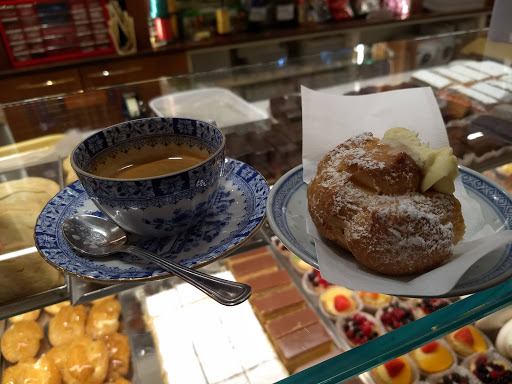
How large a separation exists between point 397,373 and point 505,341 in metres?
0.31

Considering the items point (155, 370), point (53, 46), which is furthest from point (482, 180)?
point (53, 46)

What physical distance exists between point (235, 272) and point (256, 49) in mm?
2738

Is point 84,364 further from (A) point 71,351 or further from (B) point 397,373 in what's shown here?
(B) point 397,373

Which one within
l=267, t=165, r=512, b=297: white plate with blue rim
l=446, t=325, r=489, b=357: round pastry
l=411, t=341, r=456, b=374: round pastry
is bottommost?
l=411, t=341, r=456, b=374: round pastry

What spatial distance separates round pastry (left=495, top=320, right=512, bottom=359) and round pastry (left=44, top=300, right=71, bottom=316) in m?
1.09

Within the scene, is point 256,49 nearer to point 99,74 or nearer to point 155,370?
point 99,74

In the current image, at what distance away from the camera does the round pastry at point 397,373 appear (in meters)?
1.04

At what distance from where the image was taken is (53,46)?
273cm

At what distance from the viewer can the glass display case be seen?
24.3 inches

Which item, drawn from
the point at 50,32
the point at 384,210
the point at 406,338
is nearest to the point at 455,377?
the point at 406,338

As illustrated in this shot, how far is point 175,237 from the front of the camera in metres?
0.62

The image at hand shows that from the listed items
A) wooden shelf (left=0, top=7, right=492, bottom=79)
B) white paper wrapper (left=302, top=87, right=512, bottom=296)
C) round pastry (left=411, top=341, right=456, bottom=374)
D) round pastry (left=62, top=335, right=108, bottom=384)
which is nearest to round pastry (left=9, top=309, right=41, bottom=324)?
round pastry (left=62, top=335, right=108, bottom=384)

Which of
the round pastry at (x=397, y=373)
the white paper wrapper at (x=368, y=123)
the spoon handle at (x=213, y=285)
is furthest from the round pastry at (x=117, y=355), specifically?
the round pastry at (x=397, y=373)

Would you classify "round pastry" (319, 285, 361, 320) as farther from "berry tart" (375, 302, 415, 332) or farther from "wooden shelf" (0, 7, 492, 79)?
"wooden shelf" (0, 7, 492, 79)
